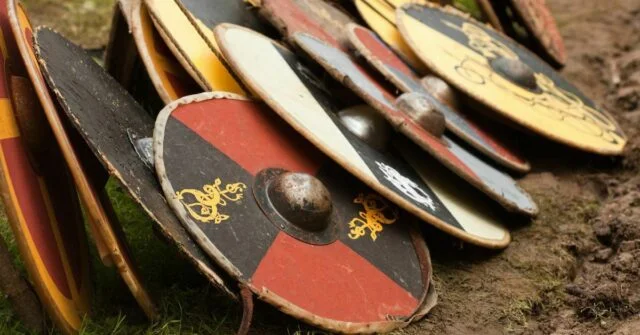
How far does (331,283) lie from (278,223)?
235mm

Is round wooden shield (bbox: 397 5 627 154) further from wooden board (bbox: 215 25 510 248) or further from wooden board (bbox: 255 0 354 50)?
wooden board (bbox: 215 25 510 248)

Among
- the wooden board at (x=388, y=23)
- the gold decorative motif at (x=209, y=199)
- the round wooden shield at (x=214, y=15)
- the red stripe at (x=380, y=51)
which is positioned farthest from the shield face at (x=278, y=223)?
the wooden board at (x=388, y=23)

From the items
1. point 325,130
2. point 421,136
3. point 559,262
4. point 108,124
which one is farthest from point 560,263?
point 108,124

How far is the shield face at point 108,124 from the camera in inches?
81.4

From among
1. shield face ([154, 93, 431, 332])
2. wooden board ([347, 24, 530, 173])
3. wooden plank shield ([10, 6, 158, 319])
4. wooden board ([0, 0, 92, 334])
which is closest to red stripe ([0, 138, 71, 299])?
wooden board ([0, 0, 92, 334])

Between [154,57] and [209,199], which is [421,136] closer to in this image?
[209,199]

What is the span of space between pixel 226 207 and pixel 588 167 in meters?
2.05

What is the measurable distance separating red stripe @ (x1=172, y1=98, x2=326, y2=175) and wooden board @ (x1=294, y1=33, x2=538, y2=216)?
0.94ft

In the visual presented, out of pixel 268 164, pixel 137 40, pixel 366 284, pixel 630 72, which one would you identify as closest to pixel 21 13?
pixel 137 40

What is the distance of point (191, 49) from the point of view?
9.53 feet

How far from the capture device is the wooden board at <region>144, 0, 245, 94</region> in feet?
9.22

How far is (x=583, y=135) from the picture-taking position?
3619mm

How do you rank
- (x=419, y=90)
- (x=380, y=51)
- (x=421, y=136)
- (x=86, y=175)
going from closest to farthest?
(x=86, y=175), (x=421, y=136), (x=419, y=90), (x=380, y=51)

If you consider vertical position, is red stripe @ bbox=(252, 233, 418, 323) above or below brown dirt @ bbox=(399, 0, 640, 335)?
above
